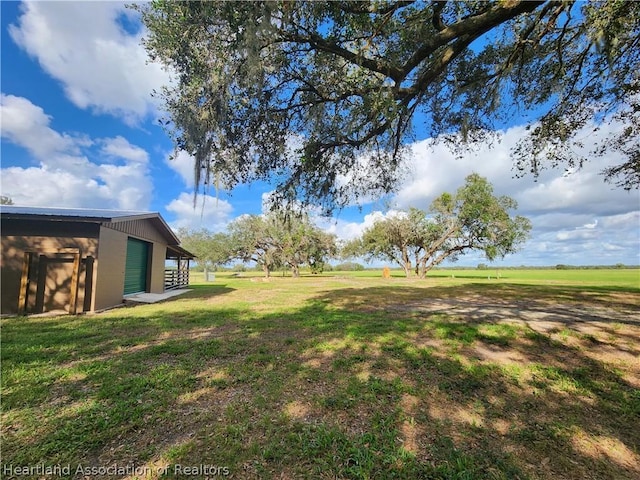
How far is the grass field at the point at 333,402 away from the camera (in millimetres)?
2238

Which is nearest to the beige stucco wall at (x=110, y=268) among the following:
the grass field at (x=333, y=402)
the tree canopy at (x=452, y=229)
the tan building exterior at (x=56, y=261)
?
the tan building exterior at (x=56, y=261)

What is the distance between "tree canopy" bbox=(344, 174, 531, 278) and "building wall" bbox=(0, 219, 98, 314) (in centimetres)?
2379

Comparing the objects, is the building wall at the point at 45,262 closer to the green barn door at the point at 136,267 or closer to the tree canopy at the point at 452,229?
the green barn door at the point at 136,267

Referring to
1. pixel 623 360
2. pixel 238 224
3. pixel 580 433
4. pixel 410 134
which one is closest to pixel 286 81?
pixel 410 134

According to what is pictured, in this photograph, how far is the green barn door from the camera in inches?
464

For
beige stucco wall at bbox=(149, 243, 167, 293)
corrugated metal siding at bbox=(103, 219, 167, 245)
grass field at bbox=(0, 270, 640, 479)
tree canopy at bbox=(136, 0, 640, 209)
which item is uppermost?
tree canopy at bbox=(136, 0, 640, 209)

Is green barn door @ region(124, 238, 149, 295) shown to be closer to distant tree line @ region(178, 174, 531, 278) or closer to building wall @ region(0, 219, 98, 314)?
building wall @ region(0, 219, 98, 314)

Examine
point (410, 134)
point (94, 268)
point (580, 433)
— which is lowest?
point (580, 433)

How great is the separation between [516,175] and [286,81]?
20.7ft

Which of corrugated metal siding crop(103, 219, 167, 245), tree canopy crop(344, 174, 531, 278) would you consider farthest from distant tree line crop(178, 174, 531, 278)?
corrugated metal siding crop(103, 219, 167, 245)

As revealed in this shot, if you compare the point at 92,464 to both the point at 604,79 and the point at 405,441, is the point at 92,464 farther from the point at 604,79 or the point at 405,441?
the point at 604,79

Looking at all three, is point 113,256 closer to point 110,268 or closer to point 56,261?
point 110,268

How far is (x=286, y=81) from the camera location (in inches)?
206

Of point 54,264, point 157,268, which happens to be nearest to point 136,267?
point 157,268
